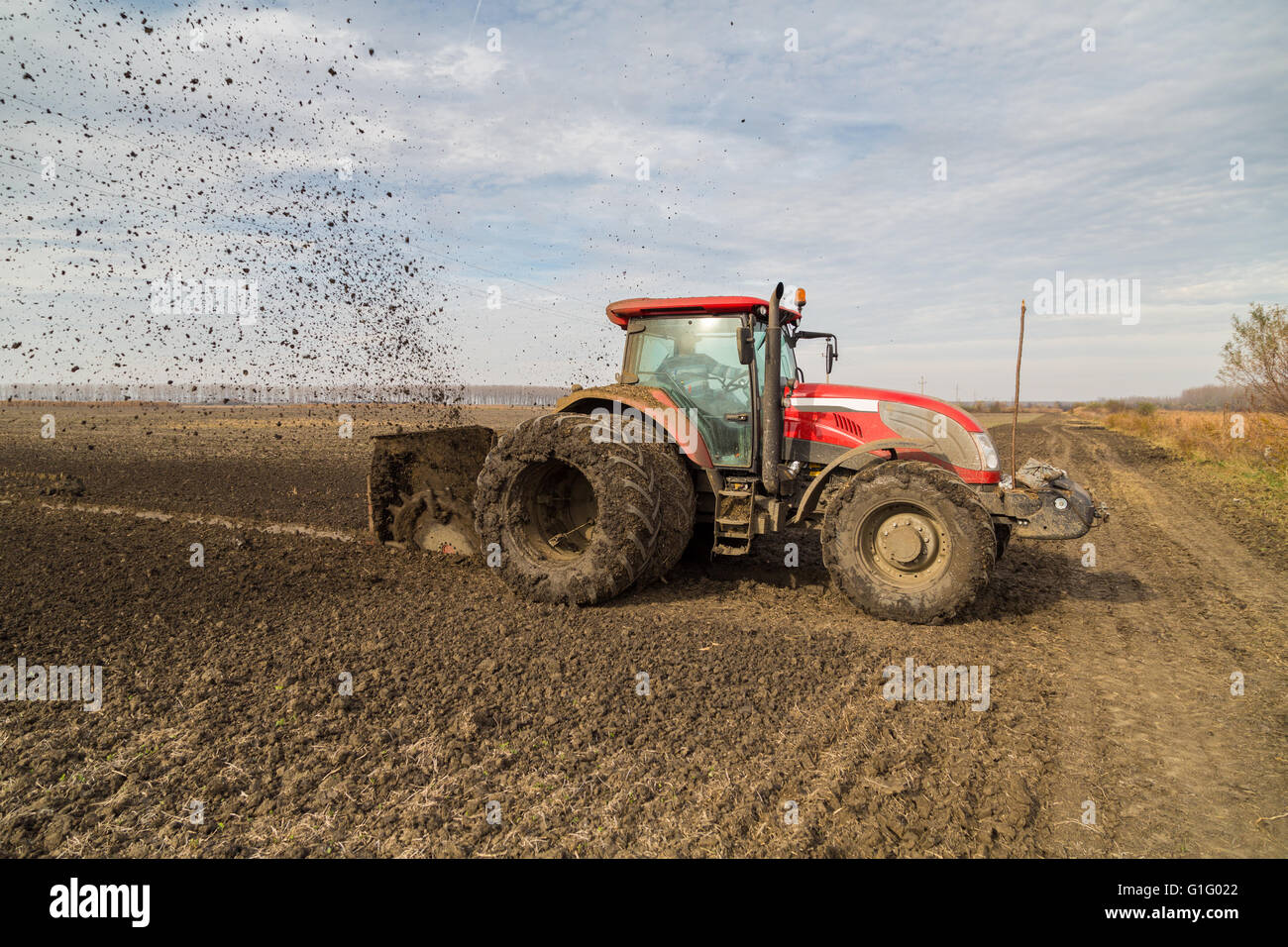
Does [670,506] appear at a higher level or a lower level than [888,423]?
lower

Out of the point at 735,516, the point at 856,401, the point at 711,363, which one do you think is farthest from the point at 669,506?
the point at 856,401

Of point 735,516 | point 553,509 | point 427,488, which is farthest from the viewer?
point 427,488

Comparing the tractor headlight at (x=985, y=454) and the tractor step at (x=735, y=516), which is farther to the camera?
the tractor step at (x=735, y=516)

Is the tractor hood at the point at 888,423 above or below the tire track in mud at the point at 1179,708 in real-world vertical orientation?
above

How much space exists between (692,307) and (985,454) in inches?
109

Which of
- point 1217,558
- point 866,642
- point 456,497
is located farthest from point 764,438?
point 1217,558

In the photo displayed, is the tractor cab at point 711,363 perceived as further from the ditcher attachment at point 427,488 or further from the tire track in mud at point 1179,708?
the tire track in mud at point 1179,708

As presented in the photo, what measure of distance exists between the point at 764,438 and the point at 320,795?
4239 mm

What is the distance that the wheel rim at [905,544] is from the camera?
549 cm

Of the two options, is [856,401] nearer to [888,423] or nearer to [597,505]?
[888,423]

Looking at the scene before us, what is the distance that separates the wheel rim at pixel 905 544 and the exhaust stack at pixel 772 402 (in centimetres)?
91

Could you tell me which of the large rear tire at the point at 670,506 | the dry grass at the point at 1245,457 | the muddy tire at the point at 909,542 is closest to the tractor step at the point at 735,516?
the large rear tire at the point at 670,506

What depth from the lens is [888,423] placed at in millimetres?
6008

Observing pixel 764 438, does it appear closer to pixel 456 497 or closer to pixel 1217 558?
pixel 456 497
